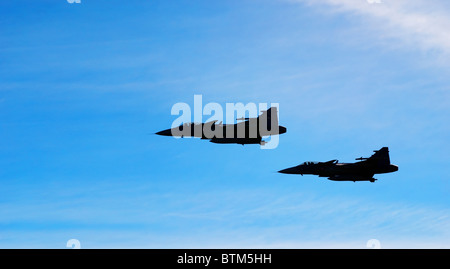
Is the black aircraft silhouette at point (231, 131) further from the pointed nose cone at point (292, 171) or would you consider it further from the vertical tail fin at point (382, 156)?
the vertical tail fin at point (382, 156)

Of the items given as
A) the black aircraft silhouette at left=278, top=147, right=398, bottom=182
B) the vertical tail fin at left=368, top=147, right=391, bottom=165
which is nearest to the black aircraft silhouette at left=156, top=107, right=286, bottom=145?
the black aircraft silhouette at left=278, top=147, right=398, bottom=182

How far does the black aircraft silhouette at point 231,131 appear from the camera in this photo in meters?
128

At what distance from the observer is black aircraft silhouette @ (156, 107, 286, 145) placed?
128250mm

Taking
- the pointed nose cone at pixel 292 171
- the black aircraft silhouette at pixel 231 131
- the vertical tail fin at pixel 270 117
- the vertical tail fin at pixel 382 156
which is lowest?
the pointed nose cone at pixel 292 171

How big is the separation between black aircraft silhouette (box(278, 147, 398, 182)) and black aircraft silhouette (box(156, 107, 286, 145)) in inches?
546

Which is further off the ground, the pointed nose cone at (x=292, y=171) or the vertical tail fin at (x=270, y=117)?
the vertical tail fin at (x=270, y=117)

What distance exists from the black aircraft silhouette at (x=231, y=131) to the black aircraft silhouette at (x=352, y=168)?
13878 mm

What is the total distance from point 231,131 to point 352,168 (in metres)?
31.4

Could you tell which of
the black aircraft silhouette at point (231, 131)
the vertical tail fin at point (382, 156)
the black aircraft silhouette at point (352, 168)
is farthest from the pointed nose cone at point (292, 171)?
the vertical tail fin at point (382, 156)

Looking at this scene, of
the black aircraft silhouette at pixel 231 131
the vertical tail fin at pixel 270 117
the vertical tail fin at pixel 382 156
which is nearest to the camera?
the black aircraft silhouette at pixel 231 131

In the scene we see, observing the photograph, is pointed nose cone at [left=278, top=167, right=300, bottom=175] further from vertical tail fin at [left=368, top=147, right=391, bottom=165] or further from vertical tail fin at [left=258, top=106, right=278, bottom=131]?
vertical tail fin at [left=368, top=147, right=391, bottom=165]

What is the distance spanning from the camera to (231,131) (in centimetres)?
12800
